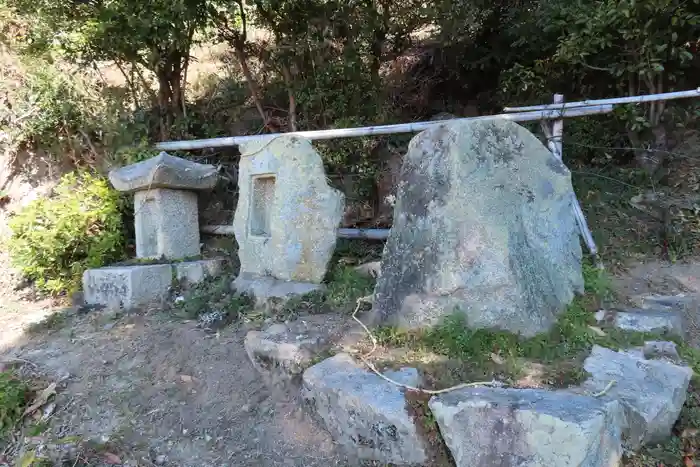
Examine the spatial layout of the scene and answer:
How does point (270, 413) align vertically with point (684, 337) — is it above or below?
below

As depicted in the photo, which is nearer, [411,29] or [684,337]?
[684,337]

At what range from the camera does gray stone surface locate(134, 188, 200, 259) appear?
4938 millimetres

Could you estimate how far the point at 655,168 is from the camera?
18.7ft

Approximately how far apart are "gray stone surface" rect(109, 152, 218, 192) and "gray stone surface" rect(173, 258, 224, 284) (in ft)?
2.56

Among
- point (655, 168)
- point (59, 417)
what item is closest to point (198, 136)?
point (59, 417)

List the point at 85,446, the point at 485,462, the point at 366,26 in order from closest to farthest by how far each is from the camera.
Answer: the point at 485,462
the point at 85,446
the point at 366,26

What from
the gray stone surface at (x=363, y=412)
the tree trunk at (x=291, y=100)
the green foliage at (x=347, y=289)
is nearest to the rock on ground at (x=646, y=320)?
the gray stone surface at (x=363, y=412)

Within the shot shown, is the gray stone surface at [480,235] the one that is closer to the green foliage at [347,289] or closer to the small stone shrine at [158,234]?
the green foliage at [347,289]

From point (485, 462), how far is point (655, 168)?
16.2ft

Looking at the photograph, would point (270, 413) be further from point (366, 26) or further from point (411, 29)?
point (411, 29)

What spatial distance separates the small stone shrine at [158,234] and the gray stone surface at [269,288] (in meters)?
0.75

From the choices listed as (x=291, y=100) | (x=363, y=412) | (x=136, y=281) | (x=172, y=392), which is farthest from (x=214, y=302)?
(x=291, y=100)

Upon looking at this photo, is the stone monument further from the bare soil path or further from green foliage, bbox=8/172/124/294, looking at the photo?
green foliage, bbox=8/172/124/294

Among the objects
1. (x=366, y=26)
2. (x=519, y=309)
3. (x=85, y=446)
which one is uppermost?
(x=366, y=26)
